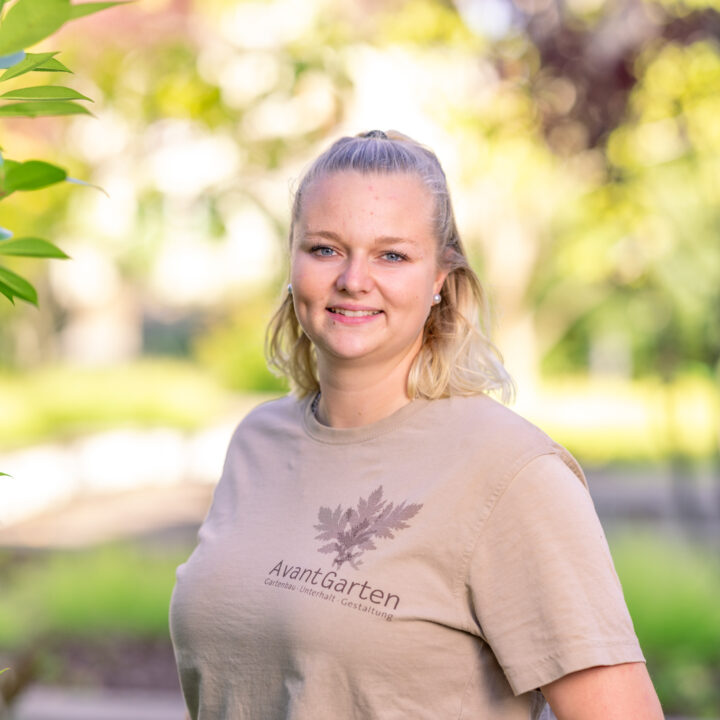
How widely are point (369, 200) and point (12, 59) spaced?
1123 millimetres

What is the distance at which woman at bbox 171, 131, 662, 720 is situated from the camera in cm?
176

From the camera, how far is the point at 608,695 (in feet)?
5.64

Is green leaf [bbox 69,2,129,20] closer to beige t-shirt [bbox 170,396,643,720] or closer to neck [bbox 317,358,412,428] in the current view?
beige t-shirt [bbox 170,396,643,720]

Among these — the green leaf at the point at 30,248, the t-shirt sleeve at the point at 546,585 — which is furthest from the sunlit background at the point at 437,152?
the green leaf at the point at 30,248

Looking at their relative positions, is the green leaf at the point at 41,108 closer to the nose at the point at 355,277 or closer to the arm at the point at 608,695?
the nose at the point at 355,277

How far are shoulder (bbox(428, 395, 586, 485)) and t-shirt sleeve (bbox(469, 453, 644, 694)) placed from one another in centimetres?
2

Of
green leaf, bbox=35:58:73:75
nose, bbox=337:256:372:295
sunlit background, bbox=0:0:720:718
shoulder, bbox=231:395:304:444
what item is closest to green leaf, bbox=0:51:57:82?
green leaf, bbox=35:58:73:75

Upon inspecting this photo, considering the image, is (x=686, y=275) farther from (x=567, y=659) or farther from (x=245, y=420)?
(x=567, y=659)

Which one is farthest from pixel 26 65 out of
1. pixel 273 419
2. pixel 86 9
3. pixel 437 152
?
pixel 437 152

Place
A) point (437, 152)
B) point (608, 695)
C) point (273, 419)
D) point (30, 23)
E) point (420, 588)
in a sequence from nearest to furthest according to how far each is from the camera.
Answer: point (30, 23) < point (608, 695) < point (420, 588) < point (273, 419) < point (437, 152)

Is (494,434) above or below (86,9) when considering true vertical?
below

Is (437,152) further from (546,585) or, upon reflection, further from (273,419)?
(546,585)

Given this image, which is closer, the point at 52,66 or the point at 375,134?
the point at 52,66

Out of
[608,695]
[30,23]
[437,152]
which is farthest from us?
[437,152]
